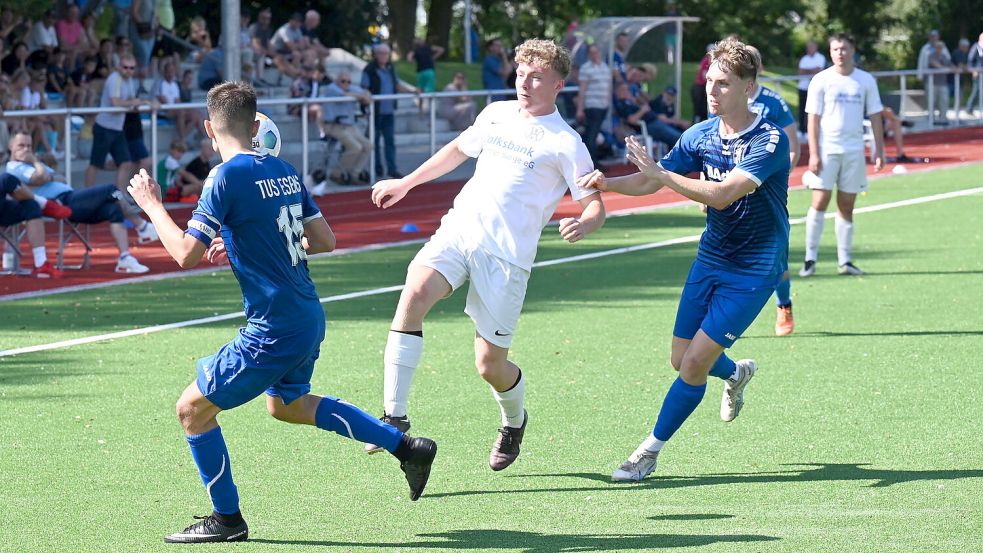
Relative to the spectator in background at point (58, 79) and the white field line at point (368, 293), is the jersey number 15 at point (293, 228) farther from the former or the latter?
the spectator in background at point (58, 79)

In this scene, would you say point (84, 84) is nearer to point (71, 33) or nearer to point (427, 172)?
point (71, 33)

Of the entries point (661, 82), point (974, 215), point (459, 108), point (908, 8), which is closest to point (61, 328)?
point (974, 215)

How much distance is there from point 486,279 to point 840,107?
7.39 metres

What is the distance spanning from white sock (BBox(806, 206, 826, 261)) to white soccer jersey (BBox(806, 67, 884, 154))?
556 mm

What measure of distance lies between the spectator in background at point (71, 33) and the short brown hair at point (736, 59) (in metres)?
17.2

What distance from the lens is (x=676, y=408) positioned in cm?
691

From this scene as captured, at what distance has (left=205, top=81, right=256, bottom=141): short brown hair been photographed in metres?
5.65

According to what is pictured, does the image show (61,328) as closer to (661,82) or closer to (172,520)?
(172,520)

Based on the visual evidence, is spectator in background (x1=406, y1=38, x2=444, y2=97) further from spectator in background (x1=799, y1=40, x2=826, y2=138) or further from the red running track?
spectator in background (x1=799, y1=40, x2=826, y2=138)

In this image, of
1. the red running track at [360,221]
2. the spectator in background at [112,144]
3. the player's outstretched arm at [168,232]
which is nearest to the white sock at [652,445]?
the player's outstretched arm at [168,232]

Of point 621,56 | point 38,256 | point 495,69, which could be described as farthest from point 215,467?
point 621,56

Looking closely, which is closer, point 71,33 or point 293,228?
point 293,228

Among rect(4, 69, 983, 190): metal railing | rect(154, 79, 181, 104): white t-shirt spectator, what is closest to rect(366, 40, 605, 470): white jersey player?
rect(4, 69, 983, 190): metal railing

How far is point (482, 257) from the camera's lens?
6754 mm
